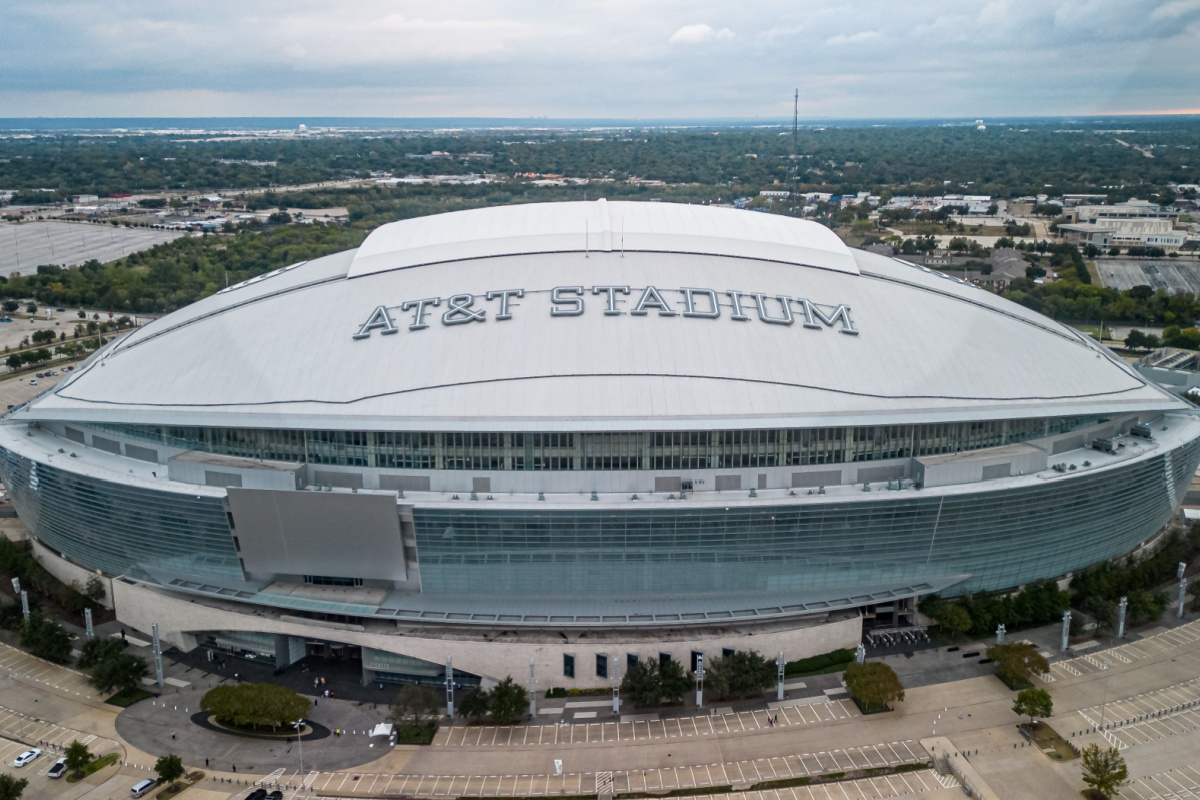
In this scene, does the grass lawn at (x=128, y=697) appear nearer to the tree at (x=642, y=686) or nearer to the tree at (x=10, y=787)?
the tree at (x=10, y=787)

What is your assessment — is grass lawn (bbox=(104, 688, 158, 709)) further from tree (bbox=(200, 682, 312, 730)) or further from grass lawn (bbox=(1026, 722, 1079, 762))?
grass lawn (bbox=(1026, 722, 1079, 762))

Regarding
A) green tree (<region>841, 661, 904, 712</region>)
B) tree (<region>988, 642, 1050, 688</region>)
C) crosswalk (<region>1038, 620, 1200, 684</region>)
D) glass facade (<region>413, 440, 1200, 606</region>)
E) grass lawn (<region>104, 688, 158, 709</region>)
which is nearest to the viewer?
green tree (<region>841, 661, 904, 712</region>)

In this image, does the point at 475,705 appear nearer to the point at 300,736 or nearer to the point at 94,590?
the point at 300,736

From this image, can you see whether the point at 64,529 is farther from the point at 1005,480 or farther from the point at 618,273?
the point at 1005,480

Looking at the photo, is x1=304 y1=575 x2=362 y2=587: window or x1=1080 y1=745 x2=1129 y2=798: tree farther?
x1=304 y1=575 x2=362 y2=587: window

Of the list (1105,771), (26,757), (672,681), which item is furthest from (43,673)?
(1105,771)

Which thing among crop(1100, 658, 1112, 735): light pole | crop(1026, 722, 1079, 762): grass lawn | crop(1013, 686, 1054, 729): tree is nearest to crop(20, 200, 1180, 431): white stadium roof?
crop(1100, 658, 1112, 735): light pole

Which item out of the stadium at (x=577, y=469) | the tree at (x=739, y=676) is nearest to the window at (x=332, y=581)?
the stadium at (x=577, y=469)

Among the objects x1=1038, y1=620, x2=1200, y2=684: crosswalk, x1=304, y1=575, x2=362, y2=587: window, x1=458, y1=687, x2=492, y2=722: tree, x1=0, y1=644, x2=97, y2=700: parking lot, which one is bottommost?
x1=0, y1=644, x2=97, y2=700: parking lot
